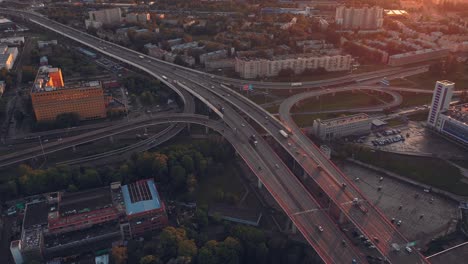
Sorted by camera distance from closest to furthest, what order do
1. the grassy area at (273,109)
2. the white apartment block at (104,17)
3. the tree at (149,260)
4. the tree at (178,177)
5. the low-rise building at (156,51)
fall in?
1. the tree at (149,260)
2. the tree at (178,177)
3. the grassy area at (273,109)
4. the low-rise building at (156,51)
5. the white apartment block at (104,17)

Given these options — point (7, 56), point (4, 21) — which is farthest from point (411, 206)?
point (4, 21)

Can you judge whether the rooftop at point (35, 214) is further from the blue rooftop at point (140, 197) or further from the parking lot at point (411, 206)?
the parking lot at point (411, 206)

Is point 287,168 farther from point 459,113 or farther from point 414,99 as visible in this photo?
point 414,99

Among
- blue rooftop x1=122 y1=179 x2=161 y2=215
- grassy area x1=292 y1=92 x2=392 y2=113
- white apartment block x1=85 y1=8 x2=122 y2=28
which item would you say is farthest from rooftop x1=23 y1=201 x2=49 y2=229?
white apartment block x1=85 y1=8 x2=122 y2=28

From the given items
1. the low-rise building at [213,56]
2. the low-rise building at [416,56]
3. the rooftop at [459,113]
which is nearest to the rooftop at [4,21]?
the low-rise building at [213,56]

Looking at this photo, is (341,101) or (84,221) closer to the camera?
(84,221)

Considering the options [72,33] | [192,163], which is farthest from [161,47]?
[192,163]
